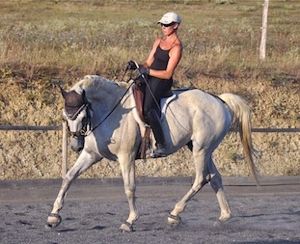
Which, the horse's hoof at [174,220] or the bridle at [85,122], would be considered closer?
the bridle at [85,122]

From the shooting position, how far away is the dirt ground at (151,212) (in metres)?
11.2

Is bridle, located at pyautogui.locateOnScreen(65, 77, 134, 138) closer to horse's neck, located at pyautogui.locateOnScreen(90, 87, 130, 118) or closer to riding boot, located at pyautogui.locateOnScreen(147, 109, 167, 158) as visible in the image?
horse's neck, located at pyautogui.locateOnScreen(90, 87, 130, 118)

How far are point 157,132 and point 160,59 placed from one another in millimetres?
949

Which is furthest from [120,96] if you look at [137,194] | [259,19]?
[259,19]

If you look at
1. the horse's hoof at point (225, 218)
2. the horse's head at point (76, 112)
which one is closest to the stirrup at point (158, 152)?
the horse's head at point (76, 112)

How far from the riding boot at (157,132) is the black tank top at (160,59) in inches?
23.6

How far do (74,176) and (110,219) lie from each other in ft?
4.08

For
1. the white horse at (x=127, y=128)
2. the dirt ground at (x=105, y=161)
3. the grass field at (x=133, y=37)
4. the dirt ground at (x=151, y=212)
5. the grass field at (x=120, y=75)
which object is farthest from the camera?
the grass field at (x=133, y=37)

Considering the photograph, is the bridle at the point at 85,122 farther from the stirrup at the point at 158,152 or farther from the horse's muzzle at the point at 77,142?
the stirrup at the point at 158,152

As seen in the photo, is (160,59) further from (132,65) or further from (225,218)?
(225,218)

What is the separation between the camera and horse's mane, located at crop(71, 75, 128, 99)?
11.6 metres

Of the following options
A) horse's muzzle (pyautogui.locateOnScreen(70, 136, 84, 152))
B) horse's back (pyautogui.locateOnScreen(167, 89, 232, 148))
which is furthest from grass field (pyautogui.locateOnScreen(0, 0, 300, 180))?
horse's muzzle (pyautogui.locateOnScreen(70, 136, 84, 152))

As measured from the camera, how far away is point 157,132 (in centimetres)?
1179

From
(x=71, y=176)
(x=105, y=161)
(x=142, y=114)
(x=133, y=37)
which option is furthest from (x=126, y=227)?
(x=133, y=37)
